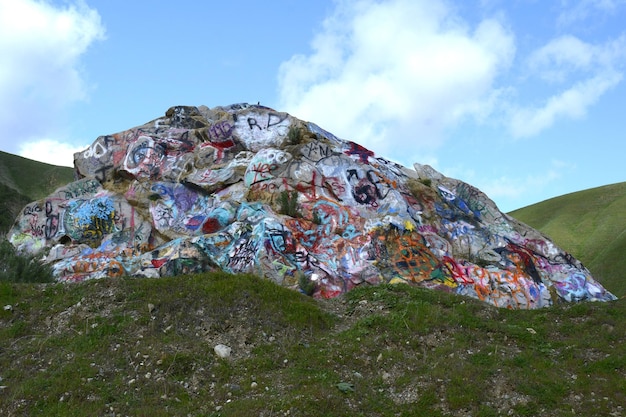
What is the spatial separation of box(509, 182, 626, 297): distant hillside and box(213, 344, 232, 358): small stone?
126 ft

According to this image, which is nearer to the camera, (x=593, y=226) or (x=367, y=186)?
(x=367, y=186)

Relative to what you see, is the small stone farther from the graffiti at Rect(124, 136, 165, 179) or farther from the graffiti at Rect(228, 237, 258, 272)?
the graffiti at Rect(124, 136, 165, 179)

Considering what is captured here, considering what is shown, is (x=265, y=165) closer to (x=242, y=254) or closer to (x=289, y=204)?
(x=289, y=204)

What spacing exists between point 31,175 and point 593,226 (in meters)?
92.8

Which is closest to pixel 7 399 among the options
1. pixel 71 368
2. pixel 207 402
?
pixel 71 368

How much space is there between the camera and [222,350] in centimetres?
1057

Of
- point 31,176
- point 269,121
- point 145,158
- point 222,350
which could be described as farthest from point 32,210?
point 31,176

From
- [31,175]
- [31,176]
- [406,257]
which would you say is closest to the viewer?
[406,257]

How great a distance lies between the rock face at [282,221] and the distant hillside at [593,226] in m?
19.4

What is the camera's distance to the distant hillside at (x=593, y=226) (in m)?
46.1

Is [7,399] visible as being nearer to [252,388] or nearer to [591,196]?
[252,388]

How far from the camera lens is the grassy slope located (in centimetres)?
8619

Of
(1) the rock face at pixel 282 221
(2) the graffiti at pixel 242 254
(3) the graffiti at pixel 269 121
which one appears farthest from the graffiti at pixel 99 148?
(2) the graffiti at pixel 242 254

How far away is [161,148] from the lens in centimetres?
3119
